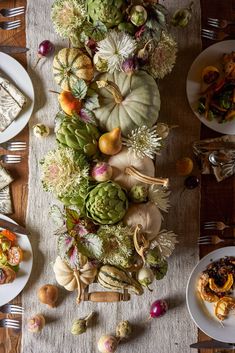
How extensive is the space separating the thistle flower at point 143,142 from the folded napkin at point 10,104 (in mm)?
442

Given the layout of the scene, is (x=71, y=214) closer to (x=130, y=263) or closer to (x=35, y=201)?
(x=130, y=263)

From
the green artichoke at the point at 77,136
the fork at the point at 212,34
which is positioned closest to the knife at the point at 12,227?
the green artichoke at the point at 77,136

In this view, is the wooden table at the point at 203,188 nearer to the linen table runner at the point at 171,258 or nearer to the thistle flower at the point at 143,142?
the linen table runner at the point at 171,258

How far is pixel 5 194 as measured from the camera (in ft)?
4.95

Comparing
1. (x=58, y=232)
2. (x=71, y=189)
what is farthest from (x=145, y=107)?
(x=58, y=232)

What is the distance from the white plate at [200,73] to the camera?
1.45 metres

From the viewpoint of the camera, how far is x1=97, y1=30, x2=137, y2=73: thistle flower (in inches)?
47.5

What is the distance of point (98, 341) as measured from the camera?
4.91 feet

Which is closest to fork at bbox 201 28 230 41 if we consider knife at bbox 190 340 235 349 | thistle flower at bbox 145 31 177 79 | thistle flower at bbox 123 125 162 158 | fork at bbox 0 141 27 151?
thistle flower at bbox 145 31 177 79

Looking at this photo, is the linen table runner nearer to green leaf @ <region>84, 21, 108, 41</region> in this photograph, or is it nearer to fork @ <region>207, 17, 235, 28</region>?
fork @ <region>207, 17, 235, 28</region>

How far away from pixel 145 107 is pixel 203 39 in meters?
0.41

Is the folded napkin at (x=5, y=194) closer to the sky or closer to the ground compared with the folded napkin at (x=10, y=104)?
closer to the ground

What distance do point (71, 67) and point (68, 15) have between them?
14 cm

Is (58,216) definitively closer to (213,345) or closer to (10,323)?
(10,323)
